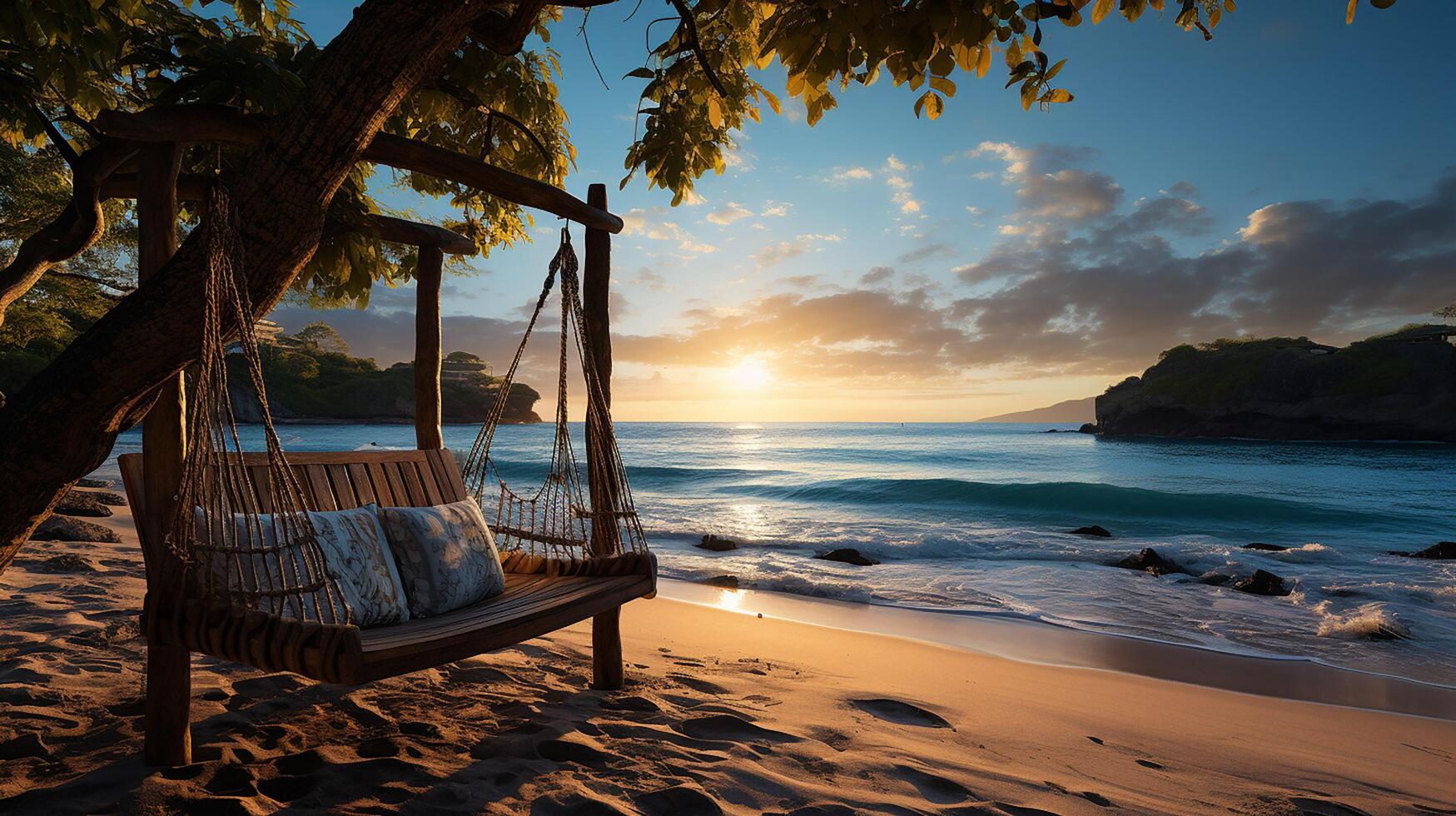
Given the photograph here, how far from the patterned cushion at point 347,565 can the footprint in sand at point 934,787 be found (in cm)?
190

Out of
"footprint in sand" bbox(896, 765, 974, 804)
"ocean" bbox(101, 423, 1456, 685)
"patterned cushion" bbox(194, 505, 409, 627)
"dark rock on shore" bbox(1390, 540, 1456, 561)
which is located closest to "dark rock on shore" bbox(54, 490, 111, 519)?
"ocean" bbox(101, 423, 1456, 685)

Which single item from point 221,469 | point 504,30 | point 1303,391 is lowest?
point 221,469

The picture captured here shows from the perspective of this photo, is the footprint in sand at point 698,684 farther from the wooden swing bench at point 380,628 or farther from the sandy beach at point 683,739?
the wooden swing bench at point 380,628

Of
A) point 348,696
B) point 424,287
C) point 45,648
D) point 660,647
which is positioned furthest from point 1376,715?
point 45,648

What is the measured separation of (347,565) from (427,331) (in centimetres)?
189

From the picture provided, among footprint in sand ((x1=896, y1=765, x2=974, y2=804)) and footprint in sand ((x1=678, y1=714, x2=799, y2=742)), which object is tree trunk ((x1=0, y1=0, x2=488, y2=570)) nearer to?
footprint in sand ((x1=678, y1=714, x2=799, y2=742))

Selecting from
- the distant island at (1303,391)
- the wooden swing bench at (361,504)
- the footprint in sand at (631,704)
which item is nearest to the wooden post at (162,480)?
the wooden swing bench at (361,504)

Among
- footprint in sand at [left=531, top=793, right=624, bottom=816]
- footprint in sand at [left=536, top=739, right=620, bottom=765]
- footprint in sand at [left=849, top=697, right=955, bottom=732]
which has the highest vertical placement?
footprint in sand at [left=531, top=793, right=624, bottom=816]

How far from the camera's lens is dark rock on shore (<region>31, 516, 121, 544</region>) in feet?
21.6

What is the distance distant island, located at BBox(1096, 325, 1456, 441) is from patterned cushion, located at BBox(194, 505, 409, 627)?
135ft

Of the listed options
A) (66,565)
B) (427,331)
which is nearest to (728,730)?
(427,331)

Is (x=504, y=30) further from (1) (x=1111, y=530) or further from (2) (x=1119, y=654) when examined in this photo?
(1) (x=1111, y=530)

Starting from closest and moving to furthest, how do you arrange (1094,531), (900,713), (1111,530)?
(900,713) → (1094,531) → (1111,530)

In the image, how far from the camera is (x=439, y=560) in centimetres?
287
